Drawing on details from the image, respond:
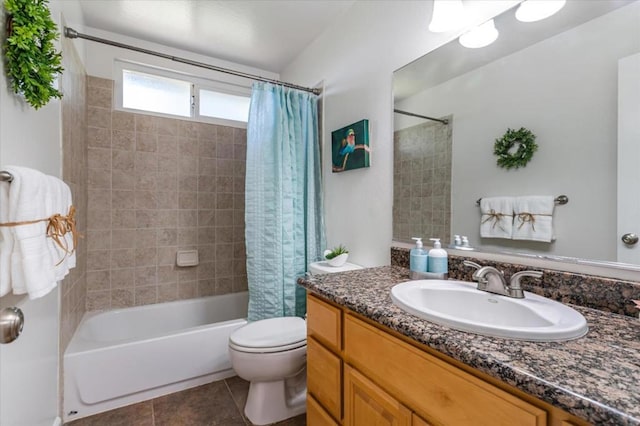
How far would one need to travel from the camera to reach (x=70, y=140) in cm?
163

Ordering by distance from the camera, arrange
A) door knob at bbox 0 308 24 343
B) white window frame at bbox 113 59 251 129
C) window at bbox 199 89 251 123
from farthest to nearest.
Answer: window at bbox 199 89 251 123 < white window frame at bbox 113 59 251 129 < door knob at bbox 0 308 24 343

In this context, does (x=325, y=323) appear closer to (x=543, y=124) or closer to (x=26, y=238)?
(x=26, y=238)

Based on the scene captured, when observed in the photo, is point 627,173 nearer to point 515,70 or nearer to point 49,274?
point 515,70

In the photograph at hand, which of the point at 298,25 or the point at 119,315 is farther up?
the point at 298,25

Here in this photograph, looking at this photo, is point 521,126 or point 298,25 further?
point 298,25

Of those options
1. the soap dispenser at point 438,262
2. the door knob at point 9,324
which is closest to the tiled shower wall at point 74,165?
the door knob at point 9,324

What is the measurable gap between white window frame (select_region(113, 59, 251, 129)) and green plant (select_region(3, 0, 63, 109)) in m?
1.56

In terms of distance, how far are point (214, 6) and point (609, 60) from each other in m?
2.07

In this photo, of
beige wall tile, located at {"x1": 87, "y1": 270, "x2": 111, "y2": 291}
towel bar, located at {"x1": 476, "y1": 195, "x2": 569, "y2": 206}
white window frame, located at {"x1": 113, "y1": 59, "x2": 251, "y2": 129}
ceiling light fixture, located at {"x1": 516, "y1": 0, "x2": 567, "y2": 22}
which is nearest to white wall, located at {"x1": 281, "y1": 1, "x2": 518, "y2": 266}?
ceiling light fixture, located at {"x1": 516, "y1": 0, "x2": 567, "y2": 22}

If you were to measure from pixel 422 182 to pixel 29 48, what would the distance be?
1.53 meters

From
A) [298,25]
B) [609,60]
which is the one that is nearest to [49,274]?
[609,60]

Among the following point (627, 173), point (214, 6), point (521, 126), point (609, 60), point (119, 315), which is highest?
point (214, 6)

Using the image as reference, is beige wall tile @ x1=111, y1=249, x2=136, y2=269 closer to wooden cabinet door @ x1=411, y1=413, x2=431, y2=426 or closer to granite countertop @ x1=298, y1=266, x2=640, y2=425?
granite countertop @ x1=298, y1=266, x2=640, y2=425

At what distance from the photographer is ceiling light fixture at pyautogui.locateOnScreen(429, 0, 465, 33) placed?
3.88 feet
